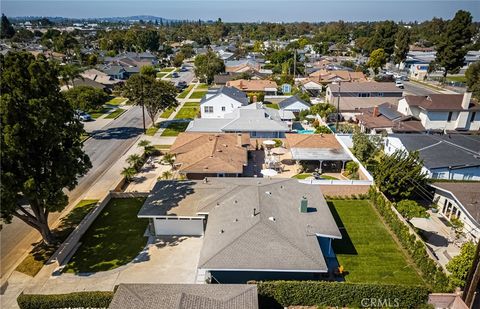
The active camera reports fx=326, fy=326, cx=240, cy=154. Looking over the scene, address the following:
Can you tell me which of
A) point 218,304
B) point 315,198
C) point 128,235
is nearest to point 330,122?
point 315,198

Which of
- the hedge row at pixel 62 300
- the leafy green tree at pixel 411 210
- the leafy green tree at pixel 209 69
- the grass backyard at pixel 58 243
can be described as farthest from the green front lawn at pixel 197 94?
the hedge row at pixel 62 300

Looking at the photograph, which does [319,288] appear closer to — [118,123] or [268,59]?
[118,123]

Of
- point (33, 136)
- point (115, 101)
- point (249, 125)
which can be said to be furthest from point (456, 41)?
point (33, 136)

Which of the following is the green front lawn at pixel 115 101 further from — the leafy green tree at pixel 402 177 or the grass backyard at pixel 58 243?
the leafy green tree at pixel 402 177

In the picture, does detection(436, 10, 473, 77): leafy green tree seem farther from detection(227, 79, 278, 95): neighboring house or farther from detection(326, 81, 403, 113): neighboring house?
detection(227, 79, 278, 95): neighboring house

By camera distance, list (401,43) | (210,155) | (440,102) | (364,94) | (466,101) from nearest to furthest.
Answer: (210,155), (466,101), (440,102), (364,94), (401,43)

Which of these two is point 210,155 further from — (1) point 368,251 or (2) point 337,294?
(2) point 337,294

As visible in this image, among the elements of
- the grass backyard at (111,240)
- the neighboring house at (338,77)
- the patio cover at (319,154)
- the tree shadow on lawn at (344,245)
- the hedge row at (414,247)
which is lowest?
the grass backyard at (111,240)
